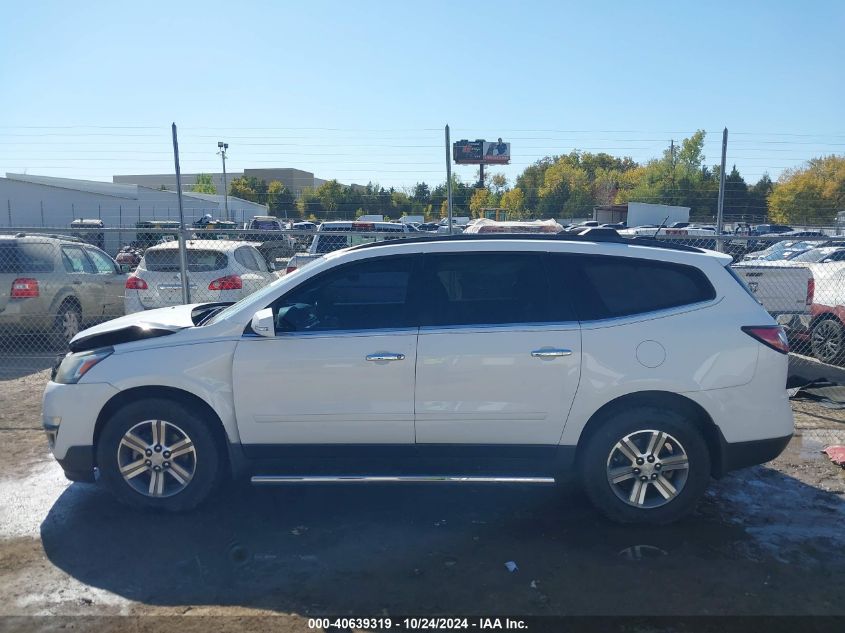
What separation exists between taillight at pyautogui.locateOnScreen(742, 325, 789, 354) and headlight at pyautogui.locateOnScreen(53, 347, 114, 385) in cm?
421

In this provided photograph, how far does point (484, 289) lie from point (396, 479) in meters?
1.39

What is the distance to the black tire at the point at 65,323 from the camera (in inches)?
425

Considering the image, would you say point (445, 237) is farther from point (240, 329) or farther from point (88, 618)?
point (88, 618)

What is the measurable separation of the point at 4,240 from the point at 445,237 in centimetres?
807

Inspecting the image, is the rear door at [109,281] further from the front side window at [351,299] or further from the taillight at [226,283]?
the front side window at [351,299]

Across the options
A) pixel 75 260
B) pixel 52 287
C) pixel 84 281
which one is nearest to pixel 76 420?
pixel 52 287

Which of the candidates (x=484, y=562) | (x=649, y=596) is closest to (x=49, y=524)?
(x=484, y=562)

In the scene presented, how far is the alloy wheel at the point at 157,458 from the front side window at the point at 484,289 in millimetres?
Answer: 1834

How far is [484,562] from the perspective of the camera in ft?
14.0

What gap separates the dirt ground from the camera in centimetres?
384

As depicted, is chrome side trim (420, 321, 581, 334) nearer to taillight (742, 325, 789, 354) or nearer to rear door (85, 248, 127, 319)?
taillight (742, 325, 789, 354)

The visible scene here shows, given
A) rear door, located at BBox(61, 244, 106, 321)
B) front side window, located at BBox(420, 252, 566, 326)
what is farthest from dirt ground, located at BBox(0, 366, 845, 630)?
rear door, located at BBox(61, 244, 106, 321)

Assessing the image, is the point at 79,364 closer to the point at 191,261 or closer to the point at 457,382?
the point at 457,382

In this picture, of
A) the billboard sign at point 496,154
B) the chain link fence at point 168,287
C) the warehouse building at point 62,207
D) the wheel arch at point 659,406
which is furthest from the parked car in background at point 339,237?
the billboard sign at point 496,154
